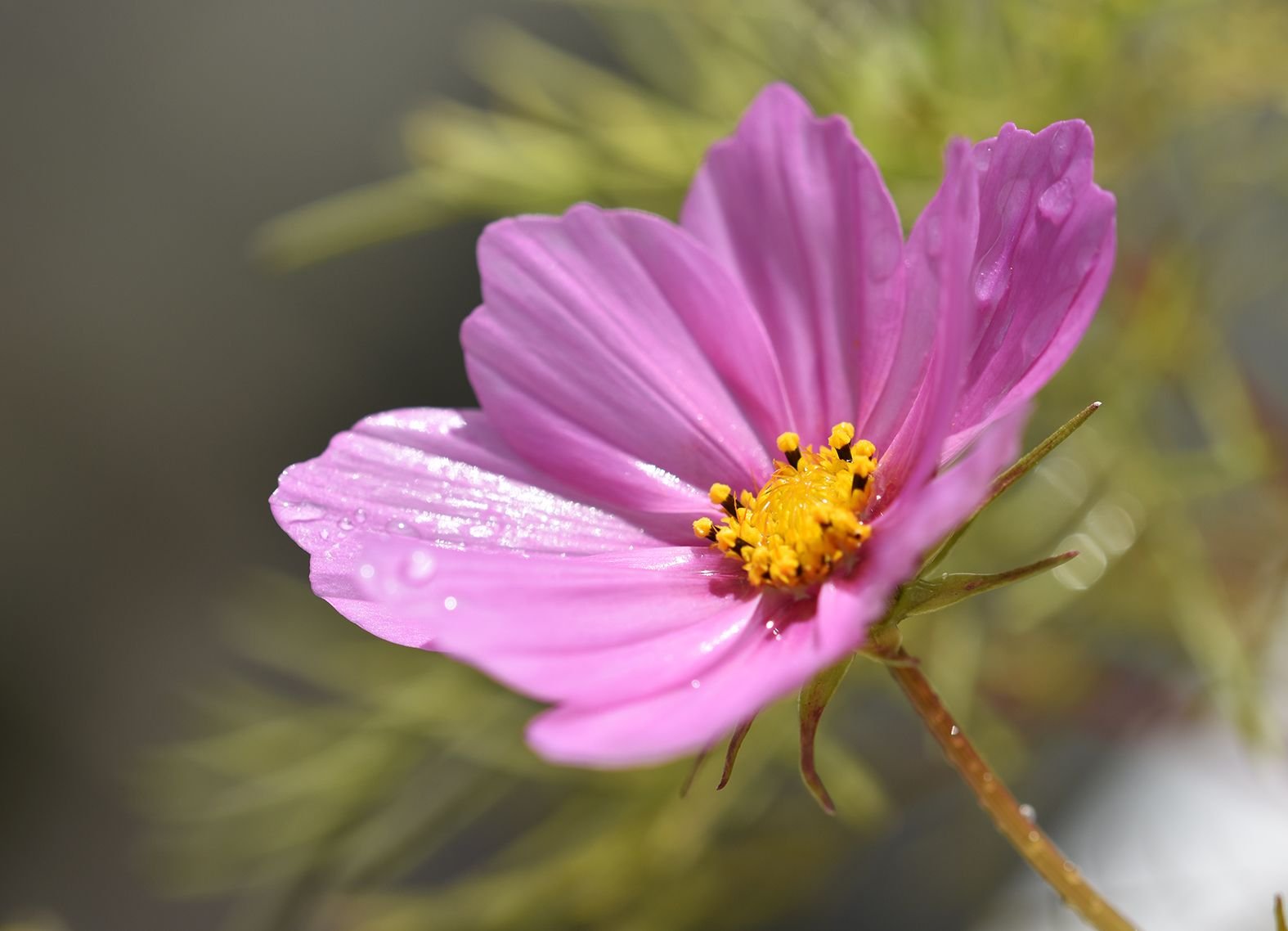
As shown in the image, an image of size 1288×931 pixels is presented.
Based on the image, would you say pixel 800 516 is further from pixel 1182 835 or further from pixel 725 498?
pixel 1182 835

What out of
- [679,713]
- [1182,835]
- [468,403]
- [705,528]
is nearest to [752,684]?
[679,713]

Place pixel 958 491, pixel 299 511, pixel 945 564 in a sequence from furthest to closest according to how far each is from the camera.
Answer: pixel 945 564 → pixel 299 511 → pixel 958 491

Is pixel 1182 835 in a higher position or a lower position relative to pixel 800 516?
lower

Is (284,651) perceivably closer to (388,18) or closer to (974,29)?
(388,18)

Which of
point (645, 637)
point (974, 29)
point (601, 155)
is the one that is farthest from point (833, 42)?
point (645, 637)

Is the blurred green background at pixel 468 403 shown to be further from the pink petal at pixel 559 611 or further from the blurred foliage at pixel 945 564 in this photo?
the pink petal at pixel 559 611

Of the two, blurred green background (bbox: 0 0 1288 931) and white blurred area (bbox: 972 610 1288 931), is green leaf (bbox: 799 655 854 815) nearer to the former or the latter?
blurred green background (bbox: 0 0 1288 931)
